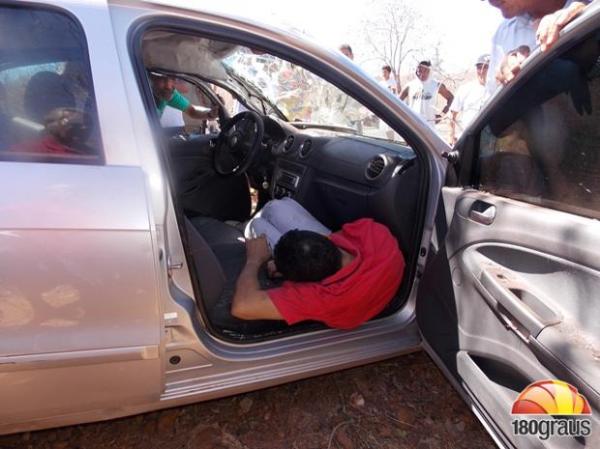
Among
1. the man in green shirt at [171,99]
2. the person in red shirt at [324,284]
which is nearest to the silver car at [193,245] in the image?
the person in red shirt at [324,284]

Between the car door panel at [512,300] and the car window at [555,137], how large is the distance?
0.07 meters

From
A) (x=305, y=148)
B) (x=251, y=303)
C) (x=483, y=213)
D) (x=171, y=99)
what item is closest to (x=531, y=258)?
(x=483, y=213)

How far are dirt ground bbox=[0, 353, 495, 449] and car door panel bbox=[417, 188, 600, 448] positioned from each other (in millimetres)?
404

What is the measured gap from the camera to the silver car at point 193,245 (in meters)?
1.15

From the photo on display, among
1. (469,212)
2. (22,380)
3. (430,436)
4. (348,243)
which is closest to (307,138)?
(348,243)

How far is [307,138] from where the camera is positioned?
3076mm

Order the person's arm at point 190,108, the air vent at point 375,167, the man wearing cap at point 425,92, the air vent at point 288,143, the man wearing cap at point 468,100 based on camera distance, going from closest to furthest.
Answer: the air vent at point 375,167 → the air vent at point 288,143 → the person's arm at point 190,108 → the man wearing cap at point 468,100 → the man wearing cap at point 425,92

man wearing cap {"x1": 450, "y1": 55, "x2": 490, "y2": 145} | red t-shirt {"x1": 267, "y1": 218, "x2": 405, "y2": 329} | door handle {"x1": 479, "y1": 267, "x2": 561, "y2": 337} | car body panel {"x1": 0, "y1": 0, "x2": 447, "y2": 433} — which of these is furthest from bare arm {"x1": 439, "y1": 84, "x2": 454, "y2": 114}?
door handle {"x1": 479, "y1": 267, "x2": 561, "y2": 337}

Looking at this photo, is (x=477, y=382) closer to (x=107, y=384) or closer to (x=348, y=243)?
(x=348, y=243)

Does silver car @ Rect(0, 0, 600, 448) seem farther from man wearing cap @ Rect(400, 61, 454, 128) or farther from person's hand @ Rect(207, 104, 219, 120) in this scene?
man wearing cap @ Rect(400, 61, 454, 128)

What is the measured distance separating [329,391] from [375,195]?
41.7 inches

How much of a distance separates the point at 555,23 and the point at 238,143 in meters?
2.04

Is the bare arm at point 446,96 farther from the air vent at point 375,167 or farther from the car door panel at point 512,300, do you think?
the car door panel at point 512,300

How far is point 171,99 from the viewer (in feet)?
10.9
